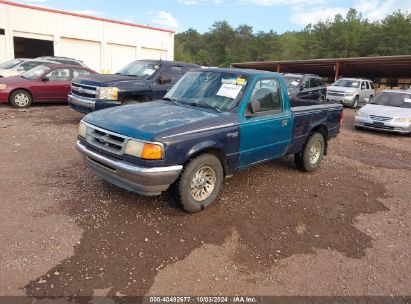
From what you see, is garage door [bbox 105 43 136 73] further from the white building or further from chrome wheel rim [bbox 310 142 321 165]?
chrome wheel rim [bbox 310 142 321 165]

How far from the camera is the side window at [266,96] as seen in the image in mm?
4961

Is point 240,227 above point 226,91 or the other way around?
the other way around

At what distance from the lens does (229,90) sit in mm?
4922

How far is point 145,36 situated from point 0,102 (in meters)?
20.5

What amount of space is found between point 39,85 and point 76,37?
644 inches

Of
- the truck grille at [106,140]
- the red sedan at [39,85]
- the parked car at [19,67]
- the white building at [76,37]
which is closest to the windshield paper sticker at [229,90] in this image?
the truck grille at [106,140]

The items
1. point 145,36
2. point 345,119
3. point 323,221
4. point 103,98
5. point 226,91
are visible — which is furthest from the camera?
point 145,36

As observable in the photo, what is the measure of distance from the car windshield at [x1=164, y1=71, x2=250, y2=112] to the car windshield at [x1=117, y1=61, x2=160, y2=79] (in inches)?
161

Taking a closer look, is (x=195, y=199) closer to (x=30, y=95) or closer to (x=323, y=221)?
(x=323, y=221)

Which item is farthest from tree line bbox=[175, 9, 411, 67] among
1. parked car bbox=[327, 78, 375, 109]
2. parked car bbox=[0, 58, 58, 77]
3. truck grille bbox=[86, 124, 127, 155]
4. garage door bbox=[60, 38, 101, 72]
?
truck grille bbox=[86, 124, 127, 155]

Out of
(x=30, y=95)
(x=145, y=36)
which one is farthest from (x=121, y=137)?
(x=145, y=36)

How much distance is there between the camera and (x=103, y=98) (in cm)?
828

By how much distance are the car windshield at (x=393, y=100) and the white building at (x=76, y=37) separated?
1763 cm

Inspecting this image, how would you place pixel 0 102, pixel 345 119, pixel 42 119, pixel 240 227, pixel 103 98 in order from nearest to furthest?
pixel 240 227, pixel 103 98, pixel 42 119, pixel 0 102, pixel 345 119
